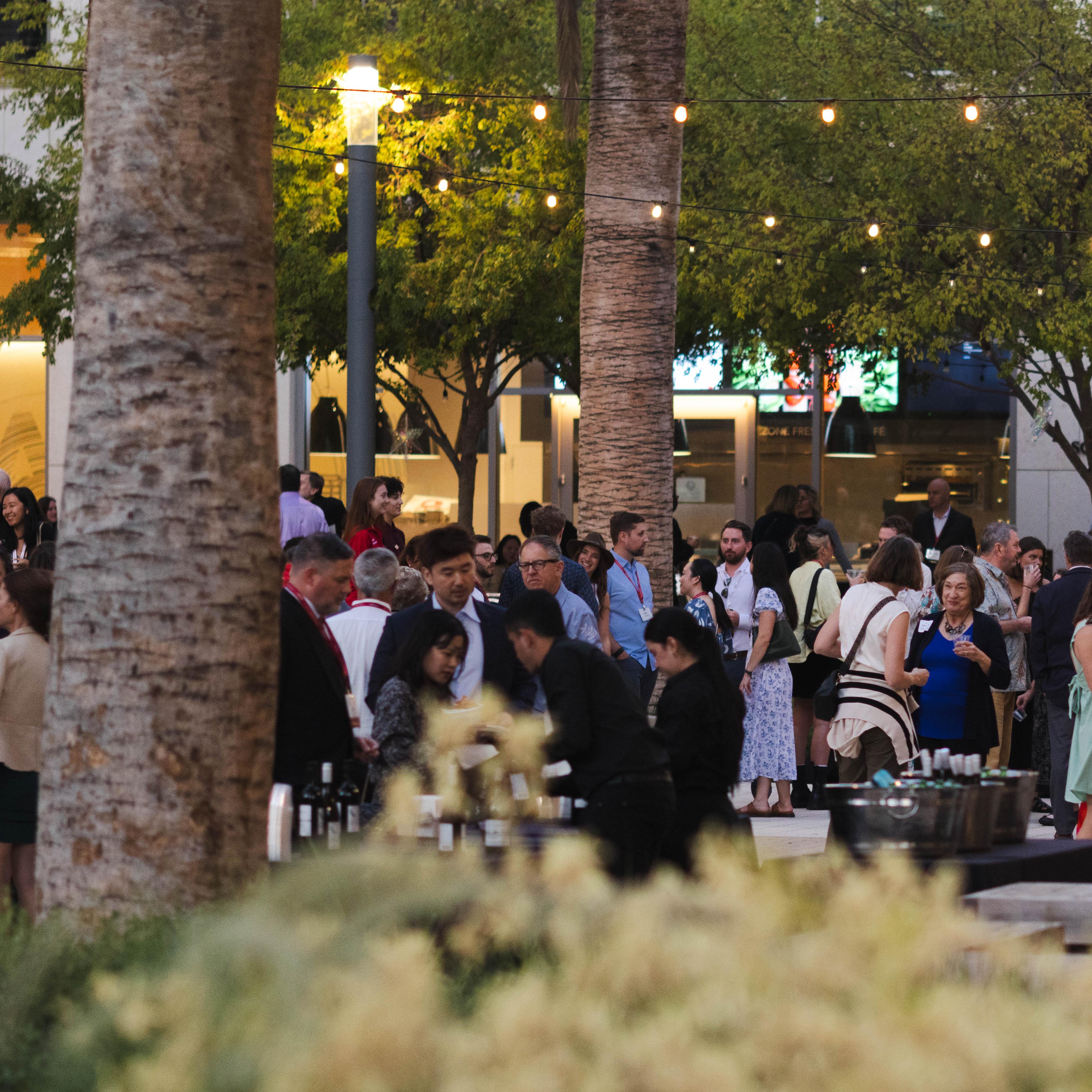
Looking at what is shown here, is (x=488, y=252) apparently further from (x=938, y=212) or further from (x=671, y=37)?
(x=671, y=37)

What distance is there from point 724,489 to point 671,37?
52.2ft

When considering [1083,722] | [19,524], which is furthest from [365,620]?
[19,524]

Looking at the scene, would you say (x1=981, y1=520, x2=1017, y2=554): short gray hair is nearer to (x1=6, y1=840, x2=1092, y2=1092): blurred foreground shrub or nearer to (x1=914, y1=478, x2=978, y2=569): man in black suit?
(x1=914, y1=478, x2=978, y2=569): man in black suit

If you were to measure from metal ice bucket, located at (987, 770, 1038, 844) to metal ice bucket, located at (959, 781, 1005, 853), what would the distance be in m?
0.05

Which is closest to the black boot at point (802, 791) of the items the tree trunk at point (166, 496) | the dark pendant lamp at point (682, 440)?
the tree trunk at point (166, 496)

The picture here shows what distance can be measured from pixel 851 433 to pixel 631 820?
839 inches

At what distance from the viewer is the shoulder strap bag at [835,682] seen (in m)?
8.88

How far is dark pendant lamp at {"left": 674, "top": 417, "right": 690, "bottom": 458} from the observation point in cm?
2720

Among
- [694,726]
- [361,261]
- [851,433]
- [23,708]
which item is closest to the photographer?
[694,726]

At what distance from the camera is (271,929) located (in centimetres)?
387

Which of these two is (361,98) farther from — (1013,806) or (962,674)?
(1013,806)

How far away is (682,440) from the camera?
27250 millimetres

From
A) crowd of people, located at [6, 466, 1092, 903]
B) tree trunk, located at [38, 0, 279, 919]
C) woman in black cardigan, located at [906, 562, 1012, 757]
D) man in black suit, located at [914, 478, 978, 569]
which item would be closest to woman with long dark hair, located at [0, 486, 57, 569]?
crowd of people, located at [6, 466, 1092, 903]

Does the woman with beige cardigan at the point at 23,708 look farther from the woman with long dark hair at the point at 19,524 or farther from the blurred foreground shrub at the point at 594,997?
the woman with long dark hair at the point at 19,524
